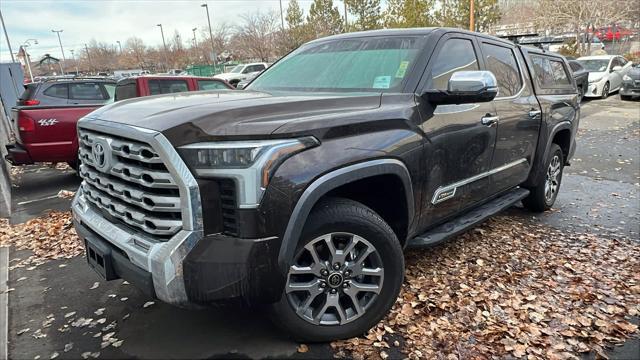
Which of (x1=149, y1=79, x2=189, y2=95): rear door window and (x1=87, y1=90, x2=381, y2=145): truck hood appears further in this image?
(x1=149, y1=79, x2=189, y2=95): rear door window

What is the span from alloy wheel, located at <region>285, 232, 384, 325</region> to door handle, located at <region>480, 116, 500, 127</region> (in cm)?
161

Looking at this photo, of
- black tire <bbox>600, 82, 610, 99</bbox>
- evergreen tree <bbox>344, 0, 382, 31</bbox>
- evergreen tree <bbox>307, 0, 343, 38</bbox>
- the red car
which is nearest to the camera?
the red car

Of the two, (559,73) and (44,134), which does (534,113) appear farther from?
(44,134)

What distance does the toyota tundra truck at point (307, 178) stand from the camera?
212cm

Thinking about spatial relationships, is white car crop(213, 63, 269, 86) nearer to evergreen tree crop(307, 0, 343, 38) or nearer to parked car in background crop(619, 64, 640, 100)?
evergreen tree crop(307, 0, 343, 38)

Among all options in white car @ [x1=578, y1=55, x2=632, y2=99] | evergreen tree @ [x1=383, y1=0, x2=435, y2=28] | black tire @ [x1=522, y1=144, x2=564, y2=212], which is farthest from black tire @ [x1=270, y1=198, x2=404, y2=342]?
evergreen tree @ [x1=383, y1=0, x2=435, y2=28]

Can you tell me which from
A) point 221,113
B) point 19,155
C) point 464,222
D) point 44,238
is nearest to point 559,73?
point 464,222

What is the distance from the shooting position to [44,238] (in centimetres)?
493

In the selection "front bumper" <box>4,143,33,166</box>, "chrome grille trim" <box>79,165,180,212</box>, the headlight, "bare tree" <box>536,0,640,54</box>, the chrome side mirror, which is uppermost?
"bare tree" <box>536,0,640,54</box>

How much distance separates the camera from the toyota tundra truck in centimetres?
212

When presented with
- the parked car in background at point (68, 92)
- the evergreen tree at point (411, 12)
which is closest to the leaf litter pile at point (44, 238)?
the parked car in background at point (68, 92)

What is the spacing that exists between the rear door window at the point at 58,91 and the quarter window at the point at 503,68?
25.5ft

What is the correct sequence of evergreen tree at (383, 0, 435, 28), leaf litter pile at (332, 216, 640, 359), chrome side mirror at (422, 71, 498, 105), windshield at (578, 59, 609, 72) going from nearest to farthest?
leaf litter pile at (332, 216, 640, 359) < chrome side mirror at (422, 71, 498, 105) < windshield at (578, 59, 609, 72) < evergreen tree at (383, 0, 435, 28)

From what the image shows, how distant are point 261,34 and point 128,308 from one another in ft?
161
